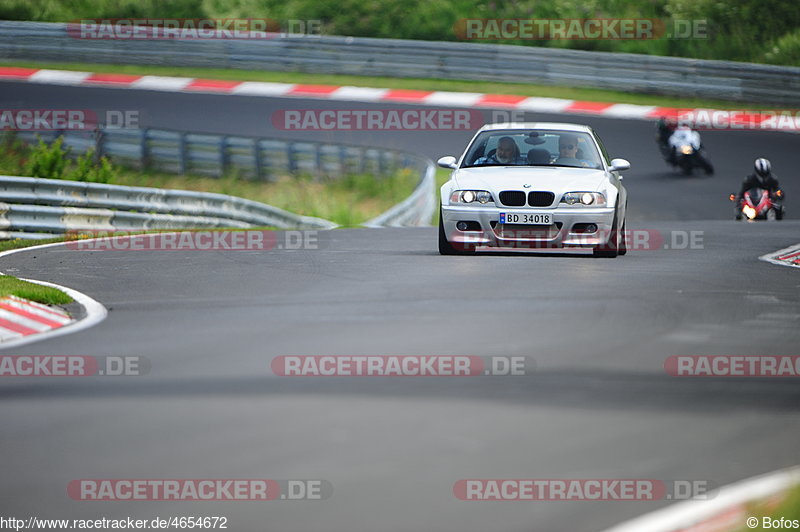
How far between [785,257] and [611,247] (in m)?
2.53

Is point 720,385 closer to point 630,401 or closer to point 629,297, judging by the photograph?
point 630,401

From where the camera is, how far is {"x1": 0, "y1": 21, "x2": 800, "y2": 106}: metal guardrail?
32.5 meters

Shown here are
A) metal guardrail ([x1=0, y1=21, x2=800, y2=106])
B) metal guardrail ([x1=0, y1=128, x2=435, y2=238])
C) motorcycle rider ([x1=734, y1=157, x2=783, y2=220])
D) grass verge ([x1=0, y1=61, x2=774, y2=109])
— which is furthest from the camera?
grass verge ([x1=0, y1=61, x2=774, y2=109])

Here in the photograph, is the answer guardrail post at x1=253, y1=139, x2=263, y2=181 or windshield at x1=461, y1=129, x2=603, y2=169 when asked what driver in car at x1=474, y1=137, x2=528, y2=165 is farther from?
guardrail post at x1=253, y1=139, x2=263, y2=181

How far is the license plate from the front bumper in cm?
3

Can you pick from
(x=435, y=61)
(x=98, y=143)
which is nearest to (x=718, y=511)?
(x=98, y=143)

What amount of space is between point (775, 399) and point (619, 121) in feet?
78.4

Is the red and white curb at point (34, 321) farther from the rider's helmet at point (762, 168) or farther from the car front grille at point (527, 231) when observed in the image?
the rider's helmet at point (762, 168)

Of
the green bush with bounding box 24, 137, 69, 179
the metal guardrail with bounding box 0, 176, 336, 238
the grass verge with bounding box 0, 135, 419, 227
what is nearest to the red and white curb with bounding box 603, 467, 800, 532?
the metal guardrail with bounding box 0, 176, 336, 238

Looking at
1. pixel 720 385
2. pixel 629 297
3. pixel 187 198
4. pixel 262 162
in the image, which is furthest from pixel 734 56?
pixel 720 385

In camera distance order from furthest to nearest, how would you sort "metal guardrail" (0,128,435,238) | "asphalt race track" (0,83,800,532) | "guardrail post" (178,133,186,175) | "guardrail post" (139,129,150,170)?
1. "guardrail post" (178,133,186,175)
2. "guardrail post" (139,129,150,170)
3. "metal guardrail" (0,128,435,238)
4. "asphalt race track" (0,83,800,532)

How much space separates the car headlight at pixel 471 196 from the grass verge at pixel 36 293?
4029 mm

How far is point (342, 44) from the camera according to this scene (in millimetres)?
34688

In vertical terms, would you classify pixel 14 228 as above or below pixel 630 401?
below
